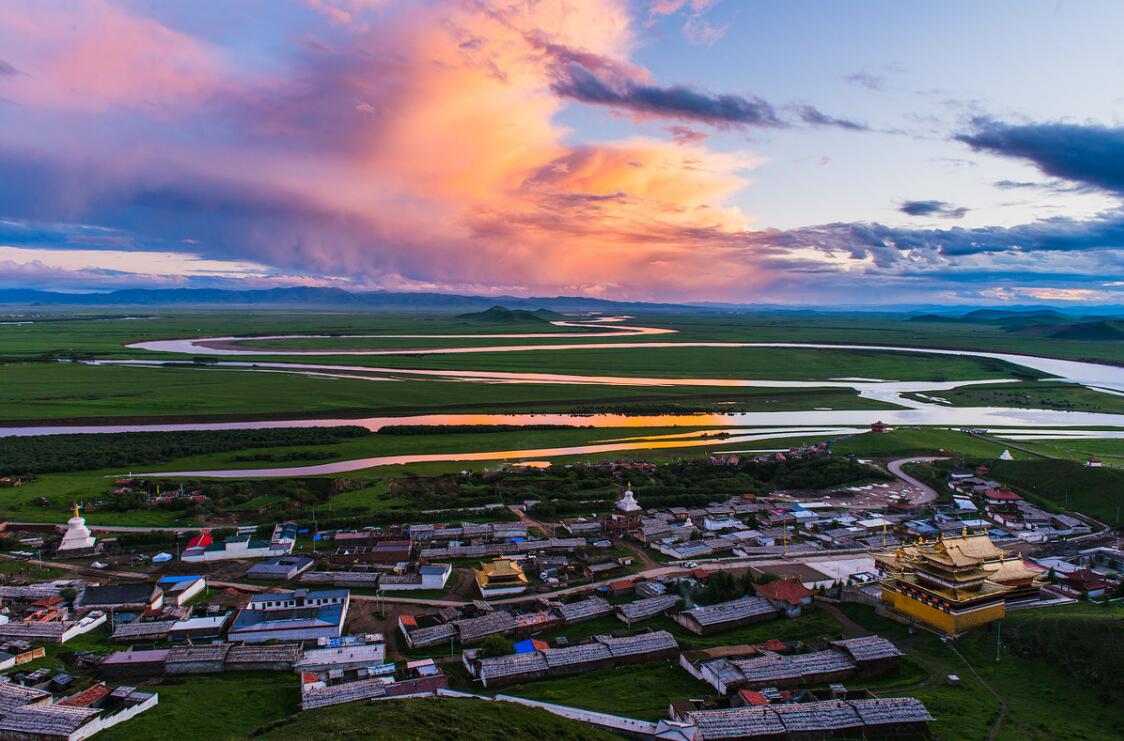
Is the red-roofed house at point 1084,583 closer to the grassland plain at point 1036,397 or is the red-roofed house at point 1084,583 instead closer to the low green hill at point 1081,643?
the low green hill at point 1081,643

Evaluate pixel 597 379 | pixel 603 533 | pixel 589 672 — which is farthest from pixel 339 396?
pixel 589 672

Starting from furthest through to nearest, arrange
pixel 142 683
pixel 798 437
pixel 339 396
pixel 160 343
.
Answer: pixel 160 343
pixel 339 396
pixel 798 437
pixel 142 683

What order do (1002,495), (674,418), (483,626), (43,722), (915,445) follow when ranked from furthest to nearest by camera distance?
(674,418) < (915,445) < (1002,495) < (483,626) < (43,722)

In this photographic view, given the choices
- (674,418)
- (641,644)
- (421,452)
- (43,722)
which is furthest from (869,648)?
(674,418)

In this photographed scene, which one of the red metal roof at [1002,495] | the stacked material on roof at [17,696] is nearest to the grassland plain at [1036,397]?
the red metal roof at [1002,495]

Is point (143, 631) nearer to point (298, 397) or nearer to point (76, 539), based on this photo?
point (76, 539)

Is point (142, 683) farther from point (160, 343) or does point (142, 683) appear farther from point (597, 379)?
point (160, 343)
